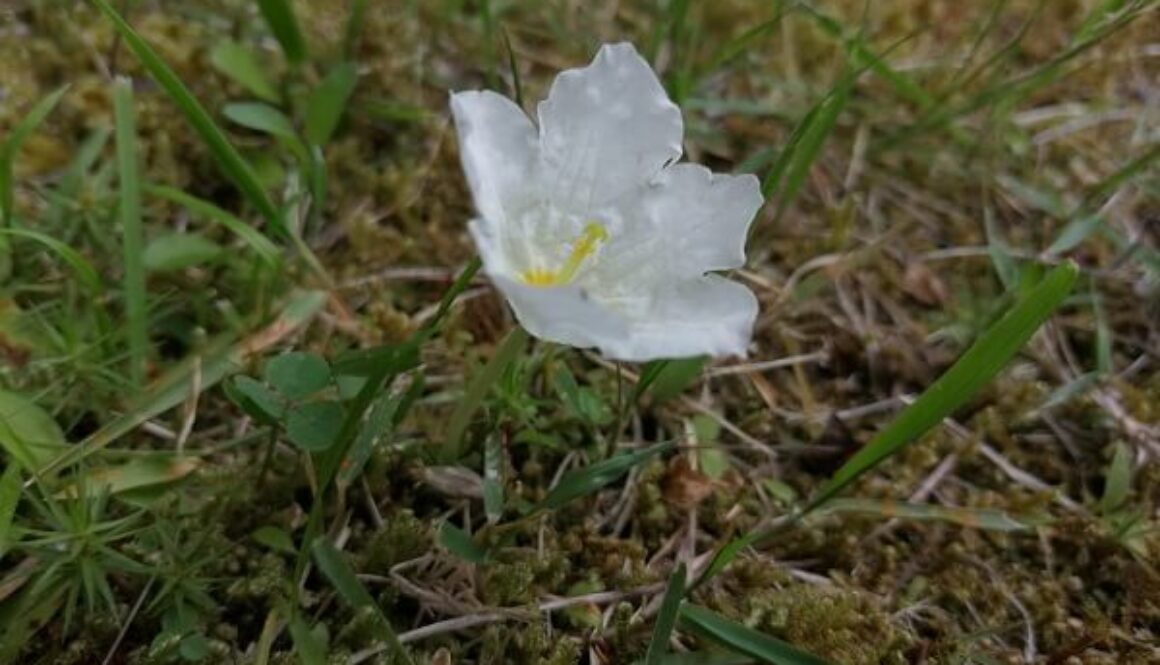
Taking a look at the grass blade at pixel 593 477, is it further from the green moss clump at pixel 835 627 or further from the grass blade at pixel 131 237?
the grass blade at pixel 131 237

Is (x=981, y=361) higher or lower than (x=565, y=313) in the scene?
lower

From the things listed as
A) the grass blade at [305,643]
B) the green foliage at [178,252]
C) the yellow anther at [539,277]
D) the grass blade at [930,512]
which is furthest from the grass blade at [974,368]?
the green foliage at [178,252]

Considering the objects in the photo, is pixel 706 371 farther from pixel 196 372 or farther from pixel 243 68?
pixel 243 68

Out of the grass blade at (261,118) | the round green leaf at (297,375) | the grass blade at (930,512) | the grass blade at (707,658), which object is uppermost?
the grass blade at (261,118)

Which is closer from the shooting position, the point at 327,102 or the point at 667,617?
the point at 667,617

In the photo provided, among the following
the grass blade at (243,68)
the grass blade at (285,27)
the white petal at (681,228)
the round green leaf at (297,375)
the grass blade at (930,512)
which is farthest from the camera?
the grass blade at (243,68)

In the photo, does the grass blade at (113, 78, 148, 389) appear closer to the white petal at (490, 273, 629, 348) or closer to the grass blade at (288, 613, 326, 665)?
the grass blade at (288, 613, 326, 665)

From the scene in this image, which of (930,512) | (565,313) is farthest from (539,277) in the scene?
(930,512)
